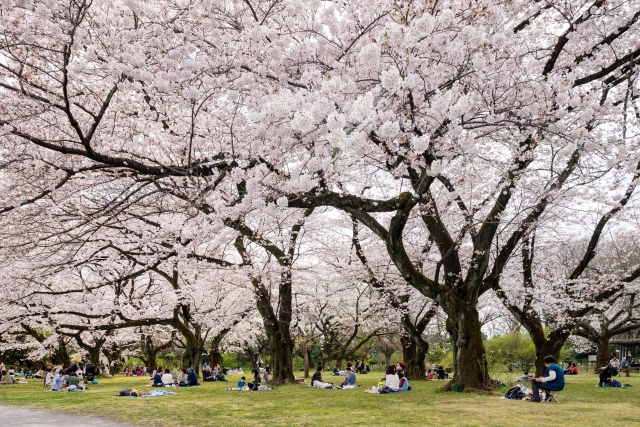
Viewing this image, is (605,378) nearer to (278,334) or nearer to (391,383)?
(391,383)

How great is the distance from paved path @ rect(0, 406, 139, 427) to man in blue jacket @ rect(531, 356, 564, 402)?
7552 mm

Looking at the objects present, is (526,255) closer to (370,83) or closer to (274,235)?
(274,235)

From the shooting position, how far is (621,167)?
770cm

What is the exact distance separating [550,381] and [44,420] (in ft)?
30.2

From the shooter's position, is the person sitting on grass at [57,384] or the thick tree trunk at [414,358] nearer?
the person sitting on grass at [57,384]

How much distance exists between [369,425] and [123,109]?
6.22m

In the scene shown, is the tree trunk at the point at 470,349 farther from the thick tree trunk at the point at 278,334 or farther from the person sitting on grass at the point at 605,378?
the thick tree trunk at the point at 278,334

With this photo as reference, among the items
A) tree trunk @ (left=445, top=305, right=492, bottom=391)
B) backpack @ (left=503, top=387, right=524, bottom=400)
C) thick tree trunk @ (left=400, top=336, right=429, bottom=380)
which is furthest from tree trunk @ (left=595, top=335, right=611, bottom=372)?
backpack @ (left=503, top=387, right=524, bottom=400)

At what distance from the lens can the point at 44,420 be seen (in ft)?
26.0

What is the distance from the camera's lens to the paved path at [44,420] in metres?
7.32

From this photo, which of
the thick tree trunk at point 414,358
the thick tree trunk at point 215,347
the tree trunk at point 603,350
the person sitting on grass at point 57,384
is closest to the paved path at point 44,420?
the person sitting on grass at point 57,384

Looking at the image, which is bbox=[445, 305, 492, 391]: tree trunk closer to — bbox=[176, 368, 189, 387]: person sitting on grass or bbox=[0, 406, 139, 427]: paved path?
bbox=[0, 406, 139, 427]: paved path

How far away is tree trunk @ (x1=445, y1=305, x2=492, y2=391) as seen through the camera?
37.1 ft

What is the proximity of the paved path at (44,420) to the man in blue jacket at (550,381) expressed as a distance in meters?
7.55
